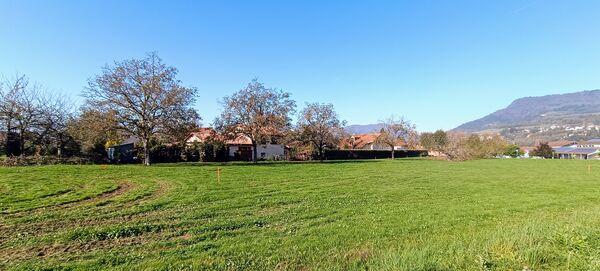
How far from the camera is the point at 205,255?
275 inches

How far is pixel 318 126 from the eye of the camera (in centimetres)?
5788

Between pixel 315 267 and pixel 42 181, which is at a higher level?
pixel 42 181

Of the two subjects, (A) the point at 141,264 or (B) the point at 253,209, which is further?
(B) the point at 253,209

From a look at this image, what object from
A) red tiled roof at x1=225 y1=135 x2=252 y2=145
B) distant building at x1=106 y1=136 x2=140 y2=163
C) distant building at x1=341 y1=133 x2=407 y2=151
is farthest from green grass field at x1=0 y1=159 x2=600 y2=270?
distant building at x1=341 y1=133 x2=407 y2=151

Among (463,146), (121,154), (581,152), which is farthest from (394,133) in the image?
(581,152)

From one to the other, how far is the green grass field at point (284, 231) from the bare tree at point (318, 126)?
135ft

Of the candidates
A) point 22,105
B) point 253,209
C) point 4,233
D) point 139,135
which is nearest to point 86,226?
point 4,233

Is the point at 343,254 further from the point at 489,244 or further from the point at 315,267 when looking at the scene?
the point at 489,244

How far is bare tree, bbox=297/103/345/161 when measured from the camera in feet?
187

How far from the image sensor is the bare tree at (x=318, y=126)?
56969mm

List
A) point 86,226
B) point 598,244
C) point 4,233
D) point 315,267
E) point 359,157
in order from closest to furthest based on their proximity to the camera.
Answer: point 315,267
point 598,244
point 4,233
point 86,226
point 359,157

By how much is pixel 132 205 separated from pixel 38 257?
18.0 feet

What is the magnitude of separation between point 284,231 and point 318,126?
49.1 m

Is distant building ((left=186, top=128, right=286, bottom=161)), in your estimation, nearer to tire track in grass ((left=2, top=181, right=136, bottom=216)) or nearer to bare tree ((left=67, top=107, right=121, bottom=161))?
bare tree ((left=67, top=107, right=121, bottom=161))
